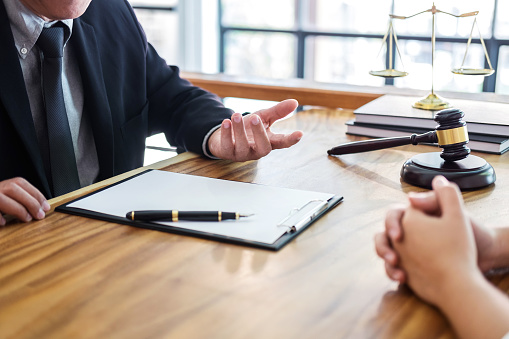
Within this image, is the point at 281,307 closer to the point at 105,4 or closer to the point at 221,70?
the point at 105,4

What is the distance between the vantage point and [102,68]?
164 centimetres

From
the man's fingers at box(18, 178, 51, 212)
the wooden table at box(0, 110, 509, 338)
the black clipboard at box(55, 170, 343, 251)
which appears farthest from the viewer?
the man's fingers at box(18, 178, 51, 212)

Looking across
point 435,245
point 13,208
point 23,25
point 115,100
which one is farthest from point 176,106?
point 435,245

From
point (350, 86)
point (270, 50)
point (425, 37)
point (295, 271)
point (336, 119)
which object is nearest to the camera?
point (295, 271)

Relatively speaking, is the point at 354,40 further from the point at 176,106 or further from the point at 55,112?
the point at 55,112

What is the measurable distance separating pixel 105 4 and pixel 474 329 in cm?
136

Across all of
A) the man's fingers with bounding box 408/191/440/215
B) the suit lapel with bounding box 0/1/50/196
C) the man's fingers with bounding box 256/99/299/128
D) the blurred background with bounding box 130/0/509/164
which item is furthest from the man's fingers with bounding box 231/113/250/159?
the blurred background with bounding box 130/0/509/164

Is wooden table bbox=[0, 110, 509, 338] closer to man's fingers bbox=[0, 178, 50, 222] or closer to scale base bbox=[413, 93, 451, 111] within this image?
man's fingers bbox=[0, 178, 50, 222]

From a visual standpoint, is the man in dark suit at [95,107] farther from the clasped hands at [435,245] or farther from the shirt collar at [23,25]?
the clasped hands at [435,245]

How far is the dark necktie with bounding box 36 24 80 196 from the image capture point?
4.65 ft

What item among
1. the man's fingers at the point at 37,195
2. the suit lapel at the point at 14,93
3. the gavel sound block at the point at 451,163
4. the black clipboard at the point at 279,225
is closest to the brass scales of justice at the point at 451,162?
the gavel sound block at the point at 451,163

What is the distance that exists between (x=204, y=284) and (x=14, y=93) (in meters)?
0.77

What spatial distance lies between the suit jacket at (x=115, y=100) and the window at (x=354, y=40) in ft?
12.5

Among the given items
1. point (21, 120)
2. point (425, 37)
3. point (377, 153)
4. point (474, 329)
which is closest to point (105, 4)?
point (21, 120)
